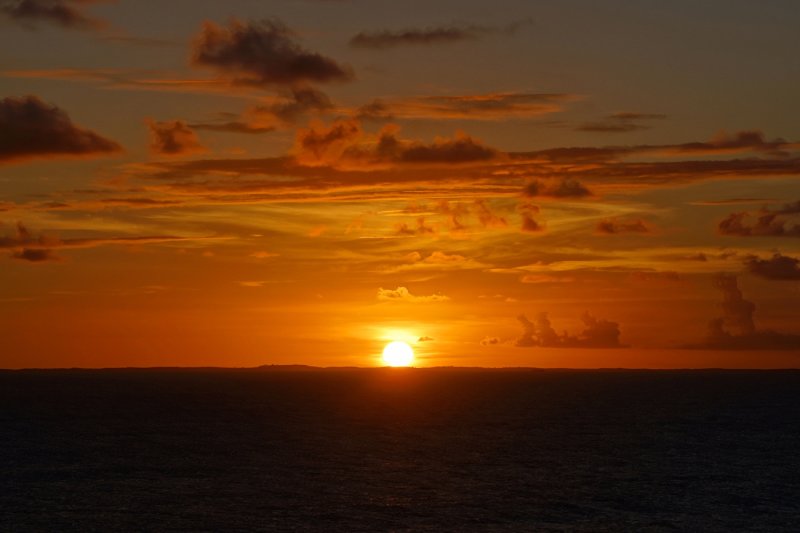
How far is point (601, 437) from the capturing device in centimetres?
12688

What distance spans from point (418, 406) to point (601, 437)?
75787mm

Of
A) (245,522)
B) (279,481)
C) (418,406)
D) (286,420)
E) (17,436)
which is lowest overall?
(245,522)

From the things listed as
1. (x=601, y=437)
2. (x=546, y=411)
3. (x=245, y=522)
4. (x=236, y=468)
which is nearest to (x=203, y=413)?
(x=546, y=411)

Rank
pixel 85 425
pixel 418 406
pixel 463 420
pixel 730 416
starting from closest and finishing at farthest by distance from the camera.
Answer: pixel 85 425
pixel 463 420
pixel 730 416
pixel 418 406

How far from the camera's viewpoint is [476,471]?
90.1 m

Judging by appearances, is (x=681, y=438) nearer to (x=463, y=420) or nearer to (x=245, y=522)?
(x=463, y=420)

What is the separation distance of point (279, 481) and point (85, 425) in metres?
68.1

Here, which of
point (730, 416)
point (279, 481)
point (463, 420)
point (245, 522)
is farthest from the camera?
point (730, 416)

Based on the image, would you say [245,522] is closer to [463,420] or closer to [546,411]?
[463,420]

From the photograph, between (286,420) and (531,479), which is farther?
(286,420)

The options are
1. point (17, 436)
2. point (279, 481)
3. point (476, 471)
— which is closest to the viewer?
point (279, 481)

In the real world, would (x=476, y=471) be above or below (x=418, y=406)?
below

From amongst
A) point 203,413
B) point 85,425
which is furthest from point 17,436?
point 203,413

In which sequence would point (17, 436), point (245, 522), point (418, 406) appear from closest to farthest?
point (245, 522) → point (17, 436) → point (418, 406)
